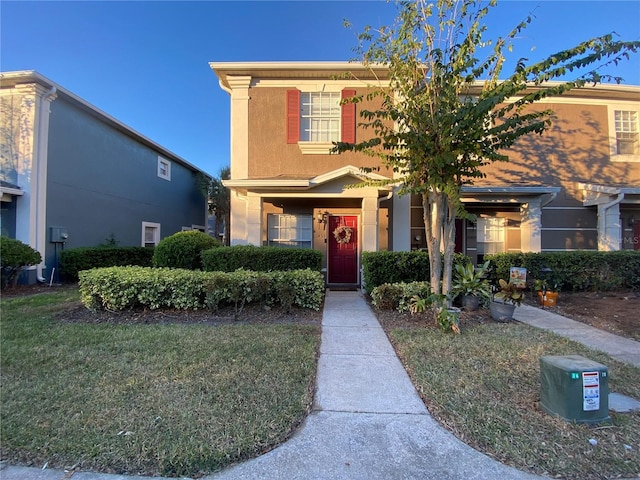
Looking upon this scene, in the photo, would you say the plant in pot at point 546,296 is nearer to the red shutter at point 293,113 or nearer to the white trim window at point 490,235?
the white trim window at point 490,235

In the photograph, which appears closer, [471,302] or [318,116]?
[471,302]

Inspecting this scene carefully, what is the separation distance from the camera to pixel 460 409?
110 inches

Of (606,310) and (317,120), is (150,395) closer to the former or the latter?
(317,120)

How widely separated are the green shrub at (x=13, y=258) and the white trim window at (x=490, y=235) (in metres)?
12.6

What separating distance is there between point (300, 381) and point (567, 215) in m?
10.2

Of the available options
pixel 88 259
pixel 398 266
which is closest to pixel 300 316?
pixel 398 266

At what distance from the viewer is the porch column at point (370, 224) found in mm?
8336

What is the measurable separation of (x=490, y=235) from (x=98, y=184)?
13.3 metres

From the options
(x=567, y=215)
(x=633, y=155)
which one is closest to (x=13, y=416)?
(x=567, y=215)

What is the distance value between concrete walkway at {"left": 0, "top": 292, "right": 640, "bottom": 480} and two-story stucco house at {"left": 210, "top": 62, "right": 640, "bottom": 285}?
5206mm

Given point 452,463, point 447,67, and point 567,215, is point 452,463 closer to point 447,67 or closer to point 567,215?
point 447,67

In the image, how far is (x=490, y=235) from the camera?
32.5 ft

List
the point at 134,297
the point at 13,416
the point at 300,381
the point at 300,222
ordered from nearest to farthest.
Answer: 1. the point at 13,416
2. the point at 300,381
3. the point at 134,297
4. the point at 300,222

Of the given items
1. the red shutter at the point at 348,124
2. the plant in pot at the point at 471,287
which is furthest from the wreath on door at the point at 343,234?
the plant in pot at the point at 471,287
